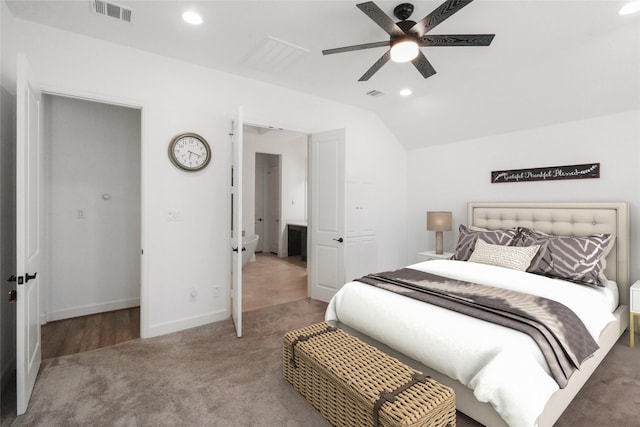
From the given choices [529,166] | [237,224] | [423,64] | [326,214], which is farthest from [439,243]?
[237,224]

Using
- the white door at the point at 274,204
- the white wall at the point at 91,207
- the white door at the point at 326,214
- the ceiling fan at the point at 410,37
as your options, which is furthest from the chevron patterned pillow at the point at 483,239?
the white door at the point at 274,204

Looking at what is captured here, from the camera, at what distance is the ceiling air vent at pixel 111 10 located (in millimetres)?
2238

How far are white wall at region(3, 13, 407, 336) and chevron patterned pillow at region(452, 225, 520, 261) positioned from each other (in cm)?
257

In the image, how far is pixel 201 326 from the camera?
317 centimetres

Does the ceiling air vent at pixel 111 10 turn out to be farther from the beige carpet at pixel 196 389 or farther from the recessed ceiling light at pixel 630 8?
the recessed ceiling light at pixel 630 8

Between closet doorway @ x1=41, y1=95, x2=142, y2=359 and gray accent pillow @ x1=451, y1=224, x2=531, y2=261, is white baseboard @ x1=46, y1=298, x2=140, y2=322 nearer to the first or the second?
closet doorway @ x1=41, y1=95, x2=142, y2=359

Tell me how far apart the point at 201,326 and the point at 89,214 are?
181 centimetres

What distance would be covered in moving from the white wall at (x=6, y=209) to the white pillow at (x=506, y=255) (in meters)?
4.01

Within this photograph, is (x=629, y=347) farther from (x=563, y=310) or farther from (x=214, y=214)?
(x=214, y=214)

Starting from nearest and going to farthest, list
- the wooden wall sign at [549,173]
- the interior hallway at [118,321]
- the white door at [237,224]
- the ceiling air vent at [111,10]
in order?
the ceiling air vent at [111,10]
the interior hallway at [118,321]
the white door at [237,224]
the wooden wall sign at [549,173]

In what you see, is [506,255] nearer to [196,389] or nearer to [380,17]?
[380,17]

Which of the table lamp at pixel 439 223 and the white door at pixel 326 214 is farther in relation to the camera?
the table lamp at pixel 439 223

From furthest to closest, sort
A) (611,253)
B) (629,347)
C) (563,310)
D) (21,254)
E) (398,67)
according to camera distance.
A: (398,67)
(611,253)
(629,347)
(563,310)
(21,254)

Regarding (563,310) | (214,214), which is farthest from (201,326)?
(563,310)
